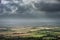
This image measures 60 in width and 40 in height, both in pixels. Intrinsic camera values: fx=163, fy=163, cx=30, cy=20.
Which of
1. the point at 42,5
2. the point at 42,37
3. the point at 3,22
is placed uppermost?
the point at 42,5

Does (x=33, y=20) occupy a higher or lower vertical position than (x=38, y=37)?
higher

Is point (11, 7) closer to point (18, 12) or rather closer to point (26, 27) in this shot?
point (18, 12)

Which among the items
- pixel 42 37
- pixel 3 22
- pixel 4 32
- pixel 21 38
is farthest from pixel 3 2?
pixel 42 37

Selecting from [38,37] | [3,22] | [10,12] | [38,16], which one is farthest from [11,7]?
[38,37]

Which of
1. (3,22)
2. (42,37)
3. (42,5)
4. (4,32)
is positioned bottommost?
(42,37)

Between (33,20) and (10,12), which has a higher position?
(10,12)

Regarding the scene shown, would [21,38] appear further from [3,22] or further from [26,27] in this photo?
[3,22]
